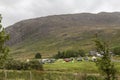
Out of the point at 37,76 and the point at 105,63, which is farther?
the point at 37,76

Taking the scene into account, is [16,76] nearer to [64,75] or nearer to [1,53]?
[64,75]

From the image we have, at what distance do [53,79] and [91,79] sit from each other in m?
7.99

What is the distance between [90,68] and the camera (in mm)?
92062

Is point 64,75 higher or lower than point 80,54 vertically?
lower

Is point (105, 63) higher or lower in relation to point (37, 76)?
higher

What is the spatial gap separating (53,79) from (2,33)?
71.4ft

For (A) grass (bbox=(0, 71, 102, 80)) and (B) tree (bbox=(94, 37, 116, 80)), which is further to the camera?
(A) grass (bbox=(0, 71, 102, 80))

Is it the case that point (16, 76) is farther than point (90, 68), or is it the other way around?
point (90, 68)

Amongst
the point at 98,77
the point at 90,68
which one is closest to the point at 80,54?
the point at 90,68

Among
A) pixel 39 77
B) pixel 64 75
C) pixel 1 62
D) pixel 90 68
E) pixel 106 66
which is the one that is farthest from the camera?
pixel 90 68

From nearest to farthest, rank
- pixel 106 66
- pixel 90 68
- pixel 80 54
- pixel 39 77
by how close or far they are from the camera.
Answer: pixel 106 66 → pixel 39 77 → pixel 90 68 → pixel 80 54

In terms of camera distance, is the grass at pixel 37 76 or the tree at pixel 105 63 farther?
the grass at pixel 37 76

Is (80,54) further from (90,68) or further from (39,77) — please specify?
(39,77)

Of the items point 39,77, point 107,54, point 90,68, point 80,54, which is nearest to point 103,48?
point 107,54
